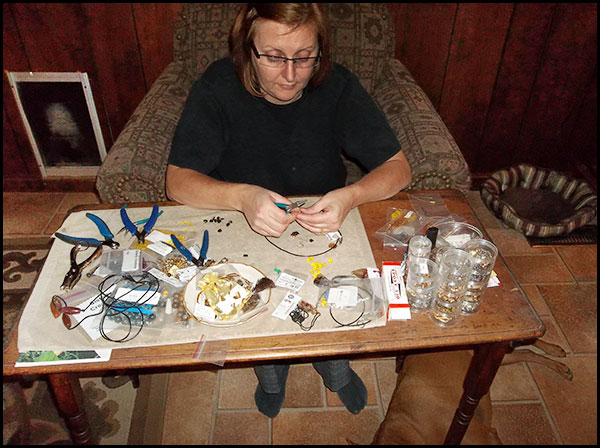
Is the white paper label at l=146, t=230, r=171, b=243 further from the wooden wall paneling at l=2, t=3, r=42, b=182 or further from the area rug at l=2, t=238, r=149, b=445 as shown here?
the wooden wall paneling at l=2, t=3, r=42, b=182

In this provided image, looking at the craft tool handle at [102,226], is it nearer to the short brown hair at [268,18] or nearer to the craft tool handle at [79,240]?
the craft tool handle at [79,240]

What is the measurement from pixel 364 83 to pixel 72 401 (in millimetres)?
1710

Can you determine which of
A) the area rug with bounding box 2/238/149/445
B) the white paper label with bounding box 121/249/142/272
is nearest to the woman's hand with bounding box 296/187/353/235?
the white paper label with bounding box 121/249/142/272

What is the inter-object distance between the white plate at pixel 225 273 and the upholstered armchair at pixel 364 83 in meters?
0.64

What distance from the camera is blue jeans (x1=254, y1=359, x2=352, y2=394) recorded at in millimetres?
1634

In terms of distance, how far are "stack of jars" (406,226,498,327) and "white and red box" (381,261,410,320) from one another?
18 millimetres

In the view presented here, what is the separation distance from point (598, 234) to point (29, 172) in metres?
3.28

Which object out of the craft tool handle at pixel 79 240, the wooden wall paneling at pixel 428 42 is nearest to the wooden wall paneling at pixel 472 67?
the wooden wall paneling at pixel 428 42

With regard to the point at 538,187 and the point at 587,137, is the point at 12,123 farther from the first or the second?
the point at 587,137

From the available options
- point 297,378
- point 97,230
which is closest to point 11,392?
point 97,230

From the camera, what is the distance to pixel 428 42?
2.37 m

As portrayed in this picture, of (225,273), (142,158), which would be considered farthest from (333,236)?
(142,158)

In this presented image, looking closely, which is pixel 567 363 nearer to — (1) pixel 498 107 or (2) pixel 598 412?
(2) pixel 598 412

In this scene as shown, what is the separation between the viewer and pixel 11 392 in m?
1.75
